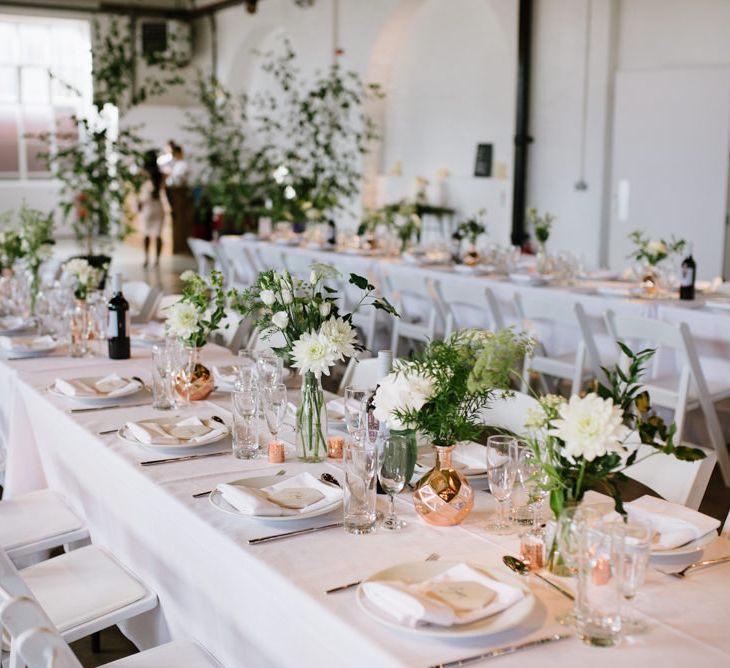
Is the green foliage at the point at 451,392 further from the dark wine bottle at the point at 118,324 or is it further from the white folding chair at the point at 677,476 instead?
the dark wine bottle at the point at 118,324

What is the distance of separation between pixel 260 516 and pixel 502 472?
22.9 inches

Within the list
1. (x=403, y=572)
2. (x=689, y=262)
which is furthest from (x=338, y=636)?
(x=689, y=262)

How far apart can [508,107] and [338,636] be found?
1060 cm

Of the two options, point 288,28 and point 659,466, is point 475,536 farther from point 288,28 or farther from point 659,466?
point 288,28

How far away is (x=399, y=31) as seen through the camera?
43.0 feet

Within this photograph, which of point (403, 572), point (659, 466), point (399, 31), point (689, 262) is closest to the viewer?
point (403, 572)

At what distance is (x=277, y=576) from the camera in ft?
7.09

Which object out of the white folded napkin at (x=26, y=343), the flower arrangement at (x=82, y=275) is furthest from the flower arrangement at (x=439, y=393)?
the flower arrangement at (x=82, y=275)

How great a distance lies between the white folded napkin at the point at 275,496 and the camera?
96.7 inches

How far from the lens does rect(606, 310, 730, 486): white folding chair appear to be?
4895 millimetres

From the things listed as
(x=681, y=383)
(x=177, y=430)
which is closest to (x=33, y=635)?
(x=177, y=430)

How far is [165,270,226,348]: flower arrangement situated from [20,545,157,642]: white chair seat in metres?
0.95

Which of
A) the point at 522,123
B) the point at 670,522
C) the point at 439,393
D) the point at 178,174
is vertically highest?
the point at 522,123

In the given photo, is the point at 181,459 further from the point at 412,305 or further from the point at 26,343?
the point at 412,305
